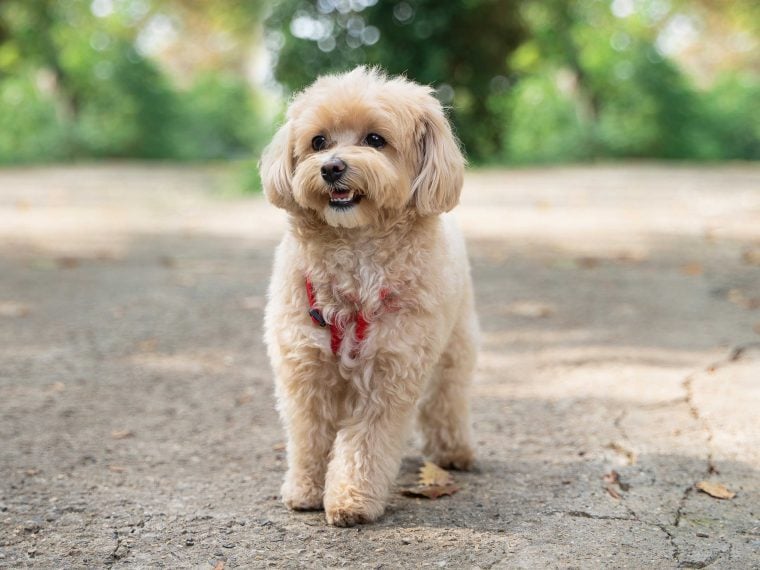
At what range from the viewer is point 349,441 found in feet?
10.7

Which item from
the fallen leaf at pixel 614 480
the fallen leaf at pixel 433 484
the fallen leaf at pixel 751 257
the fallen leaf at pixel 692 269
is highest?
the fallen leaf at pixel 751 257

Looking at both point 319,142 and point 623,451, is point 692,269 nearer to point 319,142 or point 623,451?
point 623,451

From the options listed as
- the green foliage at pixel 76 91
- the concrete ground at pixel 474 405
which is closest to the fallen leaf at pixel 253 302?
the concrete ground at pixel 474 405

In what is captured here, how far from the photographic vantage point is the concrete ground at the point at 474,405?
3057 millimetres

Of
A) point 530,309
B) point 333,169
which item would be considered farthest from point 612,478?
point 530,309

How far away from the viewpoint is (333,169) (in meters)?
3.14

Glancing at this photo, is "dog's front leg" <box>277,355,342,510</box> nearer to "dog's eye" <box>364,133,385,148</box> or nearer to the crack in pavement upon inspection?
"dog's eye" <box>364,133,385,148</box>

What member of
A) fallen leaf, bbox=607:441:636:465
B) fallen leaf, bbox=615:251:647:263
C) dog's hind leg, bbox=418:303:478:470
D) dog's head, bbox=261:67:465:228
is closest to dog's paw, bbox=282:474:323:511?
dog's hind leg, bbox=418:303:478:470

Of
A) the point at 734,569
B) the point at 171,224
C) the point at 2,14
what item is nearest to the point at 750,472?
the point at 734,569

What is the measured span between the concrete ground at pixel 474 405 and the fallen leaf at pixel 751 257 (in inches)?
1.5

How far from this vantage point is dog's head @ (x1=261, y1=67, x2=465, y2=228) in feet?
10.4

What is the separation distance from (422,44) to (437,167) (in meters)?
12.1

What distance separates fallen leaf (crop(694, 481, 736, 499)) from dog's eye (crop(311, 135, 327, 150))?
2015 mm

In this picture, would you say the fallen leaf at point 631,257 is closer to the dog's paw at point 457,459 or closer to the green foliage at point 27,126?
the dog's paw at point 457,459
